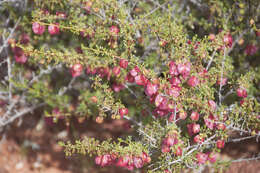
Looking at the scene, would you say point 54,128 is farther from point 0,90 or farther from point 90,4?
point 90,4

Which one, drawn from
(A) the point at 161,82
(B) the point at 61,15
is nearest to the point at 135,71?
(A) the point at 161,82

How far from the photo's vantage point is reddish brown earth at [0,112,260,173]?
3.49 metres

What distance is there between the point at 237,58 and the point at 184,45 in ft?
4.77

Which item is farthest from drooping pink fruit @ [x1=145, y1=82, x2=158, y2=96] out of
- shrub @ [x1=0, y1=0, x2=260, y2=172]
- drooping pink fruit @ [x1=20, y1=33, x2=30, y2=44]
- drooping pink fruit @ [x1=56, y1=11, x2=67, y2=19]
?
drooping pink fruit @ [x1=20, y1=33, x2=30, y2=44]

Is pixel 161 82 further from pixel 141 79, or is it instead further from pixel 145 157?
pixel 145 157

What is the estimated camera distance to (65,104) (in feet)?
10.7

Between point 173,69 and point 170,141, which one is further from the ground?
point 173,69

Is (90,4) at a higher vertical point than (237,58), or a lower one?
higher

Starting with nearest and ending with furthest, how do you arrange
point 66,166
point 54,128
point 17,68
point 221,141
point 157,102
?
point 157,102, point 221,141, point 17,68, point 66,166, point 54,128

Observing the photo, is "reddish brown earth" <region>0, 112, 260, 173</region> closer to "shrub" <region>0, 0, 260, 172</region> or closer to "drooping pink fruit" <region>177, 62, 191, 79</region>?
"shrub" <region>0, 0, 260, 172</region>

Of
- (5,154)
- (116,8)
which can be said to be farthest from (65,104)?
(116,8)

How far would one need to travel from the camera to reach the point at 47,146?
3.94m

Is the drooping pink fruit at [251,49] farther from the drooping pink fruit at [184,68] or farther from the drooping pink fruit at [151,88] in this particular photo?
the drooping pink fruit at [151,88]

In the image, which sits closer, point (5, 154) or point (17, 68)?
point (17, 68)
